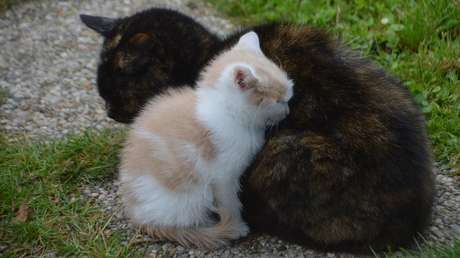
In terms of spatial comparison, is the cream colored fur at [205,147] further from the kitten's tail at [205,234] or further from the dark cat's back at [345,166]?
the dark cat's back at [345,166]

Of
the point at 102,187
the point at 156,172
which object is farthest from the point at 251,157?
the point at 102,187

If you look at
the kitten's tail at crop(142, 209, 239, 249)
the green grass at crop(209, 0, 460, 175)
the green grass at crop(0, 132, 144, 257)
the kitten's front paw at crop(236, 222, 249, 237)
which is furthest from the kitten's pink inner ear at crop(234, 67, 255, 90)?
the green grass at crop(209, 0, 460, 175)

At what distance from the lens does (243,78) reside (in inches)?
142

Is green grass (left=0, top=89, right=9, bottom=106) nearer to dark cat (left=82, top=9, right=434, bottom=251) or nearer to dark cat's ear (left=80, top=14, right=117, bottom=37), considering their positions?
dark cat's ear (left=80, top=14, right=117, bottom=37)

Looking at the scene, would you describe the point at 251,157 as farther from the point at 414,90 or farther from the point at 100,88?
the point at 414,90

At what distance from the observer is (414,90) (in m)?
5.24

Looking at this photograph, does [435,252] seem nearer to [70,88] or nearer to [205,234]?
[205,234]

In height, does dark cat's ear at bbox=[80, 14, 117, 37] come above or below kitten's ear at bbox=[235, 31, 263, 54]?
below

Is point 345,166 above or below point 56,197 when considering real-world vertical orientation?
above

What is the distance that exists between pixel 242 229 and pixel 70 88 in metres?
2.48

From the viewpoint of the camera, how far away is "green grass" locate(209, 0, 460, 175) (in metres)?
5.02

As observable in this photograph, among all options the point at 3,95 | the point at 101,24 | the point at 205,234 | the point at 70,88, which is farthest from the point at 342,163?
the point at 3,95

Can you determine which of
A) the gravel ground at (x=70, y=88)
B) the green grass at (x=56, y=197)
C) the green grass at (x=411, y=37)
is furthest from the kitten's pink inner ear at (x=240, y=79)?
the green grass at (x=411, y=37)

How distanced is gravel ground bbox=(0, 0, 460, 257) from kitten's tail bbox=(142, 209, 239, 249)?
52 mm
